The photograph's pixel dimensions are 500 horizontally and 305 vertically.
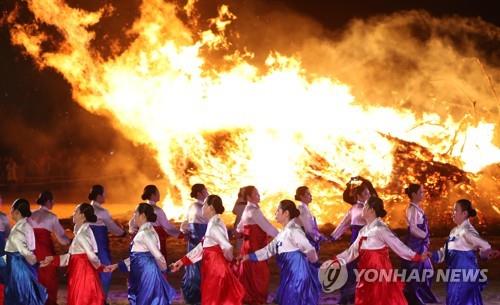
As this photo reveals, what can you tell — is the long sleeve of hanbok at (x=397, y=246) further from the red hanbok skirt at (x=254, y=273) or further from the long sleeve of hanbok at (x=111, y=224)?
the long sleeve of hanbok at (x=111, y=224)

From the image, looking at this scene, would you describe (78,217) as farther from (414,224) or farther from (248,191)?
(414,224)

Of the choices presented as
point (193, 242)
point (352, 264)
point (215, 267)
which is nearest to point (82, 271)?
point (215, 267)

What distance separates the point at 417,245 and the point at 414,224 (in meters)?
0.31

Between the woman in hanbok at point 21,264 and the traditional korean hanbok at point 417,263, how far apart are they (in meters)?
4.78

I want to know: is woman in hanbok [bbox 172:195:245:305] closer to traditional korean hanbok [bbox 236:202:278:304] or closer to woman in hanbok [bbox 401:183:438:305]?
traditional korean hanbok [bbox 236:202:278:304]

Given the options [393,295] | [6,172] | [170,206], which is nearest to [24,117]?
[6,172]

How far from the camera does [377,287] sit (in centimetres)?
878

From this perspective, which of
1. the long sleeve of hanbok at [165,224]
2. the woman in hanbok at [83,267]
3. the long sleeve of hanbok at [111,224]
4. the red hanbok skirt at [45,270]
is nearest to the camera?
the woman in hanbok at [83,267]

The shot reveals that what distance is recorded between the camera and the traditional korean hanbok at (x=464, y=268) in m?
8.89

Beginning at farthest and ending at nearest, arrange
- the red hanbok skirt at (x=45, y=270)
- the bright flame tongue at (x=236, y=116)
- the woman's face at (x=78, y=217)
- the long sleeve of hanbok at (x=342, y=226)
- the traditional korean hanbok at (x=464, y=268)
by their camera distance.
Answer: the bright flame tongue at (x=236, y=116) → the long sleeve of hanbok at (x=342, y=226) → the red hanbok skirt at (x=45, y=270) → the woman's face at (x=78, y=217) → the traditional korean hanbok at (x=464, y=268)

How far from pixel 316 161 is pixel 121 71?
5.66m

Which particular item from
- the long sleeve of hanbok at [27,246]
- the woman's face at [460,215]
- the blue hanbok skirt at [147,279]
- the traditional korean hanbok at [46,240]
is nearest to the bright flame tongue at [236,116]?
the traditional korean hanbok at [46,240]

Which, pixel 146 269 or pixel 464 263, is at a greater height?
pixel 146 269

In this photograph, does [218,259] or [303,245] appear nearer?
[303,245]
